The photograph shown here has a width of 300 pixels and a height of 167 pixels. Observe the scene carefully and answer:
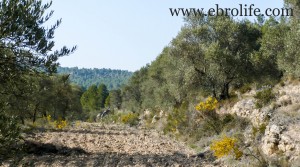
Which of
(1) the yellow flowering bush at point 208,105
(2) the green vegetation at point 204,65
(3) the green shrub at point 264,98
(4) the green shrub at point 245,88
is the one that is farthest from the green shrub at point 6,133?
(4) the green shrub at point 245,88

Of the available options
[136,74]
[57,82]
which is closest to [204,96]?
[57,82]

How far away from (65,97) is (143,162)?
102 ft

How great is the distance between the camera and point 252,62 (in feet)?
85.5

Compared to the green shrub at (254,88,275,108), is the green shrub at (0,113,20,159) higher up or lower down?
lower down

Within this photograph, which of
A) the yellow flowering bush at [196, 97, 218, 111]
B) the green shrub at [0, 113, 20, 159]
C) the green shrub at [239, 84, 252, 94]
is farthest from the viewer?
the green shrub at [239, 84, 252, 94]

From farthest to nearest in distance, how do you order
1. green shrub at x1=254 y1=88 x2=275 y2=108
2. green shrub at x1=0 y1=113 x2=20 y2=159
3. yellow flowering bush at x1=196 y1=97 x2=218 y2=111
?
yellow flowering bush at x1=196 y1=97 x2=218 y2=111 < green shrub at x1=254 y1=88 x2=275 y2=108 < green shrub at x1=0 y1=113 x2=20 y2=159

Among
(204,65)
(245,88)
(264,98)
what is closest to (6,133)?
(264,98)

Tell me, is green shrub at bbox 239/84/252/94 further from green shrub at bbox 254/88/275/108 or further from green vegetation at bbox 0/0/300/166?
green shrub at bbox 254/88/275/108

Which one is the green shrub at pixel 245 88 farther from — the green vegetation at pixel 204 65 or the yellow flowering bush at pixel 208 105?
the yellow flowering bush at pixel 208 105

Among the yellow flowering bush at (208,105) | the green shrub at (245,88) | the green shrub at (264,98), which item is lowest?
the yellow flowering bush at (208,105)

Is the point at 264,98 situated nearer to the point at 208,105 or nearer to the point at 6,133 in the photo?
the point at 208,105

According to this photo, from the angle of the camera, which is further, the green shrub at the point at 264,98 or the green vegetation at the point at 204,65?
the green shrub at the point at 264,98

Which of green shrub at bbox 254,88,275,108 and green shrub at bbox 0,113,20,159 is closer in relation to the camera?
green shrub at bbox 0,113,20,159

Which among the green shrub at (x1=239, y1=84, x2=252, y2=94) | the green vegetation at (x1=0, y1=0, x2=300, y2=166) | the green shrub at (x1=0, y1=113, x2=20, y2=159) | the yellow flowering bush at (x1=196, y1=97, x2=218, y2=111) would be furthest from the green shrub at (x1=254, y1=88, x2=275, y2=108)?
the green shrub at (x1=0, y1=113, x2=20, y2=159)
